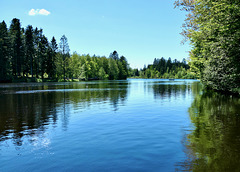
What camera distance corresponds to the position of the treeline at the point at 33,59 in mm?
88000

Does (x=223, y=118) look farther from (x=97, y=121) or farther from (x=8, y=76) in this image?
(x=8, y=76)

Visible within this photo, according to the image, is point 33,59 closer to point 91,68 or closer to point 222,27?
point 91,68

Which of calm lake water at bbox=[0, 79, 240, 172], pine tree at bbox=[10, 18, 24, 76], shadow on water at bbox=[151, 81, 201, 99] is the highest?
pine tree at bbox=[10, 18, 24, 76]

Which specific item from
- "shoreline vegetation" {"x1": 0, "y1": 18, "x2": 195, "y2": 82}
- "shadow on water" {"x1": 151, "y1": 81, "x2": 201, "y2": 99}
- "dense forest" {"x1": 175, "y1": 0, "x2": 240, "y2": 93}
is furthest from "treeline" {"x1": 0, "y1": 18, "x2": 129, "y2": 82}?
"dense forest" {"x1": 175, "y1": 0, "x2": 240, "y2": 93}

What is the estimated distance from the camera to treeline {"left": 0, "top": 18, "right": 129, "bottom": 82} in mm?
88000

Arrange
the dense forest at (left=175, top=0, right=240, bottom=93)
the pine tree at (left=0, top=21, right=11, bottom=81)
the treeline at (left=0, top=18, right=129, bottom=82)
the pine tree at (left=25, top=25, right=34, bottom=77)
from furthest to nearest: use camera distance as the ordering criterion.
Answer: the pine tree at (left=25, top=25, right=34, bottom=77) → the treeline at (left=0, top=18, right=129, bottom=82) → the pine tree at (left=0, top=21, right=11, bottom=81) → the dense forest at (left=175, top=0, right=240, bottom=93)

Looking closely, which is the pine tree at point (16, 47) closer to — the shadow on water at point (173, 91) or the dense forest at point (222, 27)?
the shadow on water at point (173, 91)

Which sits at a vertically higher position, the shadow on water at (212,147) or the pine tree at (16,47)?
the pine tree at (16,47)

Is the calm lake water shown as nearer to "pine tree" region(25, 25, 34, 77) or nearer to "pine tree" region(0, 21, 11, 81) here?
"pine tree" region(0, 21, 11, 81)

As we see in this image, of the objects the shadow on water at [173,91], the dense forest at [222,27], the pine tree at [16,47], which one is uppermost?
the pine tree at [16,47]

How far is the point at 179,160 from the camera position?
312 inches

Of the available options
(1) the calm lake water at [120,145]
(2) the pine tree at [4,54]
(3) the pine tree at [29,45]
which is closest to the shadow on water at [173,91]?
(1) the calm lake water at [120,145]

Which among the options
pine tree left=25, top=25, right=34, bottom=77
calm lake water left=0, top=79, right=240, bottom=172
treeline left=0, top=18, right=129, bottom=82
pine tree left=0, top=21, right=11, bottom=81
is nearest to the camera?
calm lake water left=0, top=79, right=240, bottom=172

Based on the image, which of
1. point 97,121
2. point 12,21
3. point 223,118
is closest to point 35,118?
point 97,121
